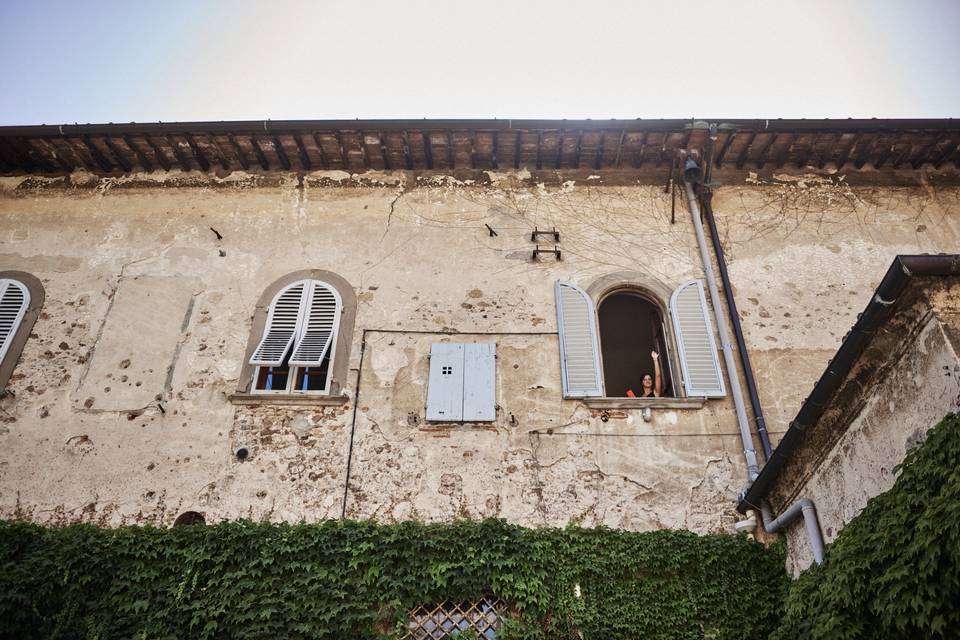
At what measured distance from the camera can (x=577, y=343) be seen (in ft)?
29.5

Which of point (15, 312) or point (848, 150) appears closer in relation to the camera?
point (15, 312)

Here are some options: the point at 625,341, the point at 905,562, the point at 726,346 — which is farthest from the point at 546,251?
the point at 905,562

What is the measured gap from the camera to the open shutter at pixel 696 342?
8.61 metres

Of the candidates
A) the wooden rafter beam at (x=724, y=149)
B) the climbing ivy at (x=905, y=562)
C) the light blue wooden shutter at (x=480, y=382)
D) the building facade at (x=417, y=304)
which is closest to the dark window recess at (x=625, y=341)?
the building facade at (x=417, y=304)

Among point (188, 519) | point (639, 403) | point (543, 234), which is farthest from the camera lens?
point (543, 234)

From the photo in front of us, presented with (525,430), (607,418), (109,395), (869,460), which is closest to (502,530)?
(525,430)

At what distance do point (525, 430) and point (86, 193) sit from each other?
25.3ft

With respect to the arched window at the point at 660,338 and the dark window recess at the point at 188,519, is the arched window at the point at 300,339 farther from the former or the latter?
the arched window at the point at 660,338

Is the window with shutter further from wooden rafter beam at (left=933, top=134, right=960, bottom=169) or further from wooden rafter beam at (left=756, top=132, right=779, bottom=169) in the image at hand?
wooden rafter beam at (left=933, top=134, right=960, bottom=169)

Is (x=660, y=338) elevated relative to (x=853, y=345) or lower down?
elevated

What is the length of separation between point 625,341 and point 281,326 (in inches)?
272

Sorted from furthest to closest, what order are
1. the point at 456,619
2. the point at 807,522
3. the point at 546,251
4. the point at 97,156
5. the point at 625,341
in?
the point at 625,341
the point at 97,156
the point at 546,251
the point at 456,619
the point at 807,522

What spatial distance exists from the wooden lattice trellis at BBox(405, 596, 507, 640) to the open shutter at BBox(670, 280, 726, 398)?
349 centimetres

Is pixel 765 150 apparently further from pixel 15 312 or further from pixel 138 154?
pixel 15 312
